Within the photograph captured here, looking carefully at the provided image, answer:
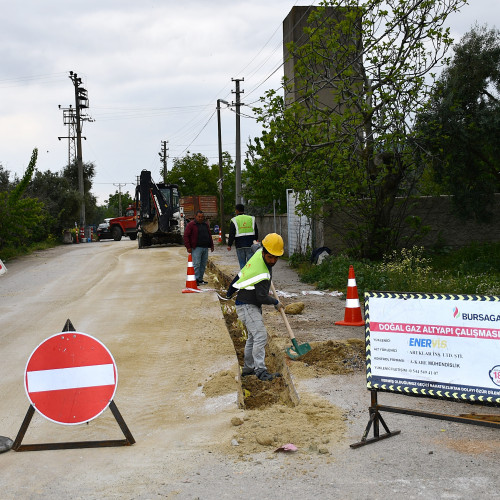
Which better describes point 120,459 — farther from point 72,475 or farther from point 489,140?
point 489,140

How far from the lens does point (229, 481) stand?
14.9 feet

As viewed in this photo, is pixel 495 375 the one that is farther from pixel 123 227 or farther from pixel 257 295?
pixel 123 227

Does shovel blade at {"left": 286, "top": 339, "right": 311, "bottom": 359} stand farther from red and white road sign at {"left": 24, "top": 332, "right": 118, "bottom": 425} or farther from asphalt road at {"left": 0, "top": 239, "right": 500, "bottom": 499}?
red and white road sign at {"left": 24, "top": 332, "right": 118, "bottom": 425}

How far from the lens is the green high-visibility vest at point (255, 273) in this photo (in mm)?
7527

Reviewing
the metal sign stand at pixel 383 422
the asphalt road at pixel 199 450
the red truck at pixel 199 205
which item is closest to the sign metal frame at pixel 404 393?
the metal sign stand at pixel 383 422

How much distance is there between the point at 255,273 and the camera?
756cm

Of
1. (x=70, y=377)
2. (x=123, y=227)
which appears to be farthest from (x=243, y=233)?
(x=123, y=227)

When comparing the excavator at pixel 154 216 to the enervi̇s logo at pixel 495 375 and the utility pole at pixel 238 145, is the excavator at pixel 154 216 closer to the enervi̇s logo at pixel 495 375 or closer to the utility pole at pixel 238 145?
the utility pole at pixel 238 145

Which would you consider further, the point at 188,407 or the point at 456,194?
the point at 456,194

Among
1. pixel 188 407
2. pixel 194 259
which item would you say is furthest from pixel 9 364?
pixel 194 259

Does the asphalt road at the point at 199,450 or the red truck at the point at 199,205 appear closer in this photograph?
the asphalt road at the point at 199,450

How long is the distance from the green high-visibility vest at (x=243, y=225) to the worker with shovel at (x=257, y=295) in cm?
669

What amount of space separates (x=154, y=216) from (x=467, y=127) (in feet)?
58.0

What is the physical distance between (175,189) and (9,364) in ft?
84.6
